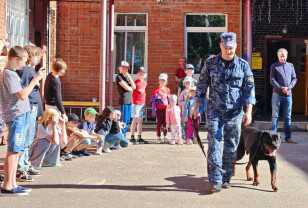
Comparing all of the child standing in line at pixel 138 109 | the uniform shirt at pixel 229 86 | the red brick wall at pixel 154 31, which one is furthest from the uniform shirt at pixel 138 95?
the uniform shirt at pixel 229 86

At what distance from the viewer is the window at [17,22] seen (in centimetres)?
1359

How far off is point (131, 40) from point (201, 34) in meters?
2.19

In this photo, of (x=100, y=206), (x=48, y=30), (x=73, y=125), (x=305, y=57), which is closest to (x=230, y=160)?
(x=100, y=206)

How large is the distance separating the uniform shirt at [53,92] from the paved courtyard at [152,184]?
1.05 meters

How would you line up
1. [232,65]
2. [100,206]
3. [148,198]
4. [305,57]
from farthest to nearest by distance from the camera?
[305,57] → [232,65] → [148,198] → [100,206]

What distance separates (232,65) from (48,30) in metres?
10.5

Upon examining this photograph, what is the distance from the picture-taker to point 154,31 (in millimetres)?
19125

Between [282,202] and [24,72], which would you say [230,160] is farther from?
[24,72]

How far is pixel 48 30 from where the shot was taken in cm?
1794

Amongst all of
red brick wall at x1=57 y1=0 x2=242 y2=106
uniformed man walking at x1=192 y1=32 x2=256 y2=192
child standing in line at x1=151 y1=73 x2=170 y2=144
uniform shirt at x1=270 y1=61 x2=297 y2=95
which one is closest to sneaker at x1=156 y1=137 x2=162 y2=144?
child standing in line at x1=151 y1=73 x2=170 y2=144

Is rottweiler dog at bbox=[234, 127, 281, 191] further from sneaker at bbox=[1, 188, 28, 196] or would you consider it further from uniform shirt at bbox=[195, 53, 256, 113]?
sneaker at bbox=[1, 188, 28, 196]

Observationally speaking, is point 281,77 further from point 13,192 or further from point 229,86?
point 13,192

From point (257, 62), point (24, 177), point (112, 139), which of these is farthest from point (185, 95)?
point (257, 62)

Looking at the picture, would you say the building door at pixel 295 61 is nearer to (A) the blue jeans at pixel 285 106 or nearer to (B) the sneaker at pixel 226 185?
(A) the blue jeans at pixel 285 106
